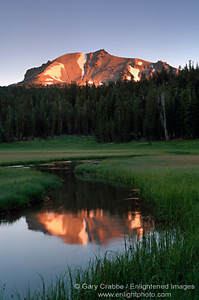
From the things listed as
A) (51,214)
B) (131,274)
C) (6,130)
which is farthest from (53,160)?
(6,130)

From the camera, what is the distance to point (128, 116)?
321 ft

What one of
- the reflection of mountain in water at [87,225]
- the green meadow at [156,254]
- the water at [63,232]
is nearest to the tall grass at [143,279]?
the green meadow at [156,254]

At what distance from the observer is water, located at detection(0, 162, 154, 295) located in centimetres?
872

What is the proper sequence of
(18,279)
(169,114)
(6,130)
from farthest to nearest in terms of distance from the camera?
1. (6,130)
2. (169,114)
3. (18,279)

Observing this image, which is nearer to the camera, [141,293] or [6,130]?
[141,293]

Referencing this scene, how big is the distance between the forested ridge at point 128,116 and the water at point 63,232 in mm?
65101

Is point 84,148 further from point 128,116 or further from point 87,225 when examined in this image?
point 87,225

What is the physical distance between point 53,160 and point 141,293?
140 feet

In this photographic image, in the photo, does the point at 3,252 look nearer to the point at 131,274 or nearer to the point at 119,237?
the point at 119,237

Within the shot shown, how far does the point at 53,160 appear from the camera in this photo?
47062 mm

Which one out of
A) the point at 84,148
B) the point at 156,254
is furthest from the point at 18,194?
the point at 84,148

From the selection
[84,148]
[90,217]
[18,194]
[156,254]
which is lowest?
[90,217]

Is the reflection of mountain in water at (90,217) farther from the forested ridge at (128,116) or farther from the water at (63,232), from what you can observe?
the forested ridge at (128,116)

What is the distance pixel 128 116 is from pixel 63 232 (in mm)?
87805
